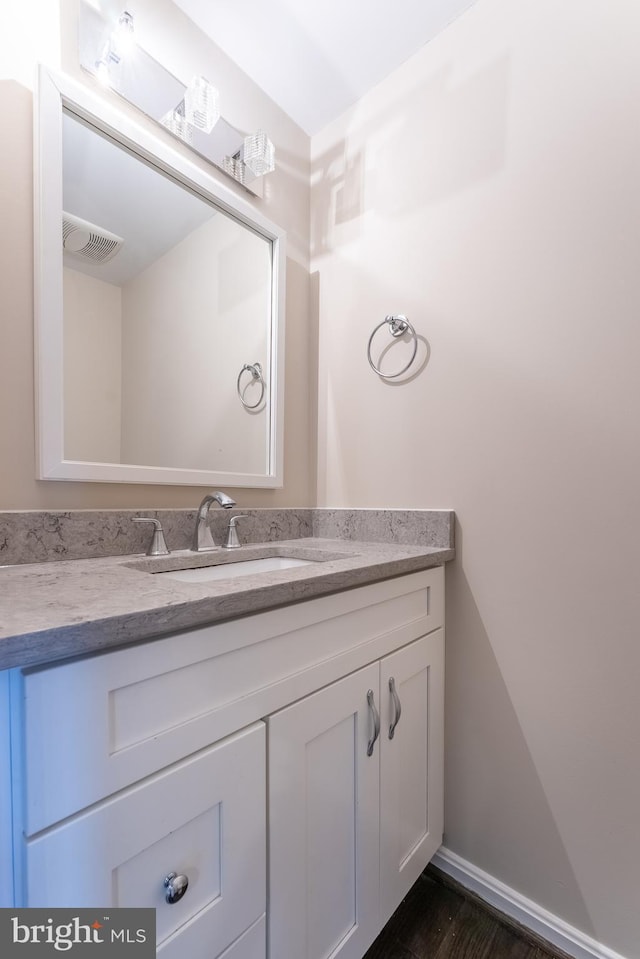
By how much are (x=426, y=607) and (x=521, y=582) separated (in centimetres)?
24

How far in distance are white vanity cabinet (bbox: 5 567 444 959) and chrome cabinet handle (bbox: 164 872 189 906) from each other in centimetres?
1

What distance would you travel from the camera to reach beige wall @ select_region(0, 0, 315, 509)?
2.89ft

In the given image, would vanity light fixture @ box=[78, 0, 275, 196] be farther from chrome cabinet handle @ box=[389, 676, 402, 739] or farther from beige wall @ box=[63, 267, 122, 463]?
chrome cabinet handle @ box=[389, 676, 402, 739]

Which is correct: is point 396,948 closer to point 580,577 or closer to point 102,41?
point 580,577

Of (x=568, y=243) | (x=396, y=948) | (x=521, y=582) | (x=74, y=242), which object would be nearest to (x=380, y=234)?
(x=568, y=243)

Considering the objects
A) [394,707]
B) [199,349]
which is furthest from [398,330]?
[394,707]

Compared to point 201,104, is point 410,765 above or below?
below

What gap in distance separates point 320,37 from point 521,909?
2.39 m

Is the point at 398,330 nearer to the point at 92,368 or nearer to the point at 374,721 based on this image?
the point at 92,368

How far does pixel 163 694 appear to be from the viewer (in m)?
0.56

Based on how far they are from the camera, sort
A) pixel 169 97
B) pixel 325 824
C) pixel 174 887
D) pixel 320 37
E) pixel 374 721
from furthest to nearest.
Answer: pixel 320 37, pixel 169 97, pixel 374 721, pixel 325 824, pixel 174 887

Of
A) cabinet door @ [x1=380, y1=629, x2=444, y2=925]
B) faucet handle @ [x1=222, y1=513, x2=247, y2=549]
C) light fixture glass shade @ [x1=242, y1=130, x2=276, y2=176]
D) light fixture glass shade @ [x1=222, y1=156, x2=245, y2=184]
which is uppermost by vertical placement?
light fixture glass shade @ [x1=242, y1=130, x2=276, y2=176]

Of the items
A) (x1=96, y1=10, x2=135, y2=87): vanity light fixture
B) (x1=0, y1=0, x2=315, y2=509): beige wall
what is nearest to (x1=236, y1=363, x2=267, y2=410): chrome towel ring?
(x1=0, y1=0, x2=315, y2=509): beige wall

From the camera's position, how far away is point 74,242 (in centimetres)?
98
